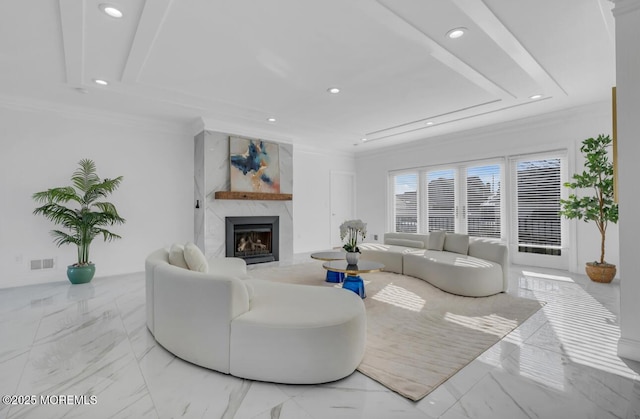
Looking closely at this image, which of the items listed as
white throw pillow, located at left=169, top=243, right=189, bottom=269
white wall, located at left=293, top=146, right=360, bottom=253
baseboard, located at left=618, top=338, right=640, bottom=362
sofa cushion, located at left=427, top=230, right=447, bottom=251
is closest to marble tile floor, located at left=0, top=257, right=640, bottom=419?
baseboard, located at left=618, top=338, right=640, bottom=362

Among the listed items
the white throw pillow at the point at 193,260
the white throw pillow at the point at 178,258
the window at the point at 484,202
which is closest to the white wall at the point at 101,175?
the white throw pillow at the point at 178,258

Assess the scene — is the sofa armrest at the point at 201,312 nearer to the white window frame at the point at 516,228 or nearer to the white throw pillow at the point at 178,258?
the white throw pillow at the point at 178,258

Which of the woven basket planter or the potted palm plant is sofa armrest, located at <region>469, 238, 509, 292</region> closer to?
the woven basket planter

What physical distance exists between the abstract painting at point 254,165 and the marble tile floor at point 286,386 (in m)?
3.46

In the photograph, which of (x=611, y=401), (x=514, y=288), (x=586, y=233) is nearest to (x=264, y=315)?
(x=611, y=401)

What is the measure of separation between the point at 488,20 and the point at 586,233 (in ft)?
14.2

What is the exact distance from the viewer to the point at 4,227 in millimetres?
4348

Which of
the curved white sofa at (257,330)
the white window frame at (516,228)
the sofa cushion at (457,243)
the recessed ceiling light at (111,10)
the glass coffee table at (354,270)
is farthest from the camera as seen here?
the white window frame at (516,228)

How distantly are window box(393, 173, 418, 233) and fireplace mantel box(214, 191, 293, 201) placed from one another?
9.77 feet

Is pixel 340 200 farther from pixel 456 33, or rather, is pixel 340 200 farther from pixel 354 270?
pixel 456 33

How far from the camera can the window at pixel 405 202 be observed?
7.62m

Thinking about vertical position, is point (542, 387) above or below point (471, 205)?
below

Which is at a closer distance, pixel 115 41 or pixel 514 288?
pixel 115 41

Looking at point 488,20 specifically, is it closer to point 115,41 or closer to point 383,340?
point 383,340
